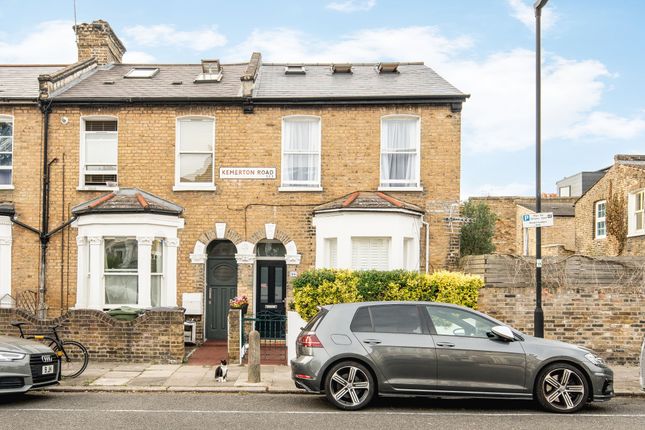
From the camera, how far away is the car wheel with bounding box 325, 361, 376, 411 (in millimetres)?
9719

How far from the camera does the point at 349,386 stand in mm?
9758

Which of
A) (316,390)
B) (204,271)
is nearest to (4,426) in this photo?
(316,390)

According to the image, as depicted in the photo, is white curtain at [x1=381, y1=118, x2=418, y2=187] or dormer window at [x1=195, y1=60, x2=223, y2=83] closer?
white curtain at [x1=381, y1=118, x2=418, y2=187]

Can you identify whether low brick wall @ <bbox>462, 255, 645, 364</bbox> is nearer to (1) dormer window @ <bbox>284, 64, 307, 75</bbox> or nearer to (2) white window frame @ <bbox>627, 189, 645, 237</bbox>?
(1) dormer window @ <bbox>284, 64, 307, 75</bbox>

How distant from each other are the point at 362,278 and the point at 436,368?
4.34 meters

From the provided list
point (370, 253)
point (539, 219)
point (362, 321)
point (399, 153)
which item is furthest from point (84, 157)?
point (539, 219)

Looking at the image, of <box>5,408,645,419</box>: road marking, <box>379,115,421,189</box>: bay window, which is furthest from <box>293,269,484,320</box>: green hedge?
<box>379,115,421,189</box>: bay window

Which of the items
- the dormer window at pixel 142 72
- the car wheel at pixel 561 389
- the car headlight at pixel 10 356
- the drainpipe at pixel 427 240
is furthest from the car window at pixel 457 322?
the dormer window at pixel 142 72

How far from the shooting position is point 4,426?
338 inches

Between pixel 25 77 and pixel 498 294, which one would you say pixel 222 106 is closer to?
pixel 25 77

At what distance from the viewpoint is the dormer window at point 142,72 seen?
20.2m

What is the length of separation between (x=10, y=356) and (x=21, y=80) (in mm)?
12005

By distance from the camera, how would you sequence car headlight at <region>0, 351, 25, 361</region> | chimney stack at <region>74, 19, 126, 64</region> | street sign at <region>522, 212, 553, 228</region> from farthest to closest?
chimney stack at <region>74, 19, 126, 64</region>
street sign at <region>522, 212, 553, 228</region>
car headlight at <region>0, 351, 25, 361</region>

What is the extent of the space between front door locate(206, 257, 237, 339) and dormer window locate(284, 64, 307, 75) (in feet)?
19.2
